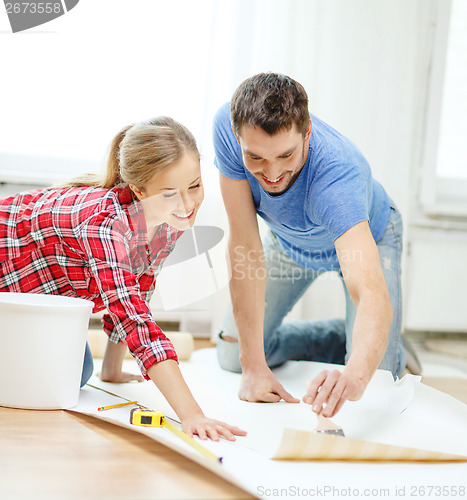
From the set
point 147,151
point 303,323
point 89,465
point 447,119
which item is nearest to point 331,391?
point 89,465

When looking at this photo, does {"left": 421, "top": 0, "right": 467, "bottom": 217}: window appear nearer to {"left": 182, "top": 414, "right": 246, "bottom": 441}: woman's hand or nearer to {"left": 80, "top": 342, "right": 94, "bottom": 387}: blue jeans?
{"left": 80, "top": 342, "right": 94, "bottom": 387}: blue jeans

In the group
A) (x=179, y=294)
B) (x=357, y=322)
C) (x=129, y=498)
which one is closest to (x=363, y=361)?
(x=357, y=322)

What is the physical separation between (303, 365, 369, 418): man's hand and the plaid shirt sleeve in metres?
0.28

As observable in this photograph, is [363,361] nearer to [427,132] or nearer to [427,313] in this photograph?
[427,313]

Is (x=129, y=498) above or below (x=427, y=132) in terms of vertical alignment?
below

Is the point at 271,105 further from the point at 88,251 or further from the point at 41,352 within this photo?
the point at 41,352

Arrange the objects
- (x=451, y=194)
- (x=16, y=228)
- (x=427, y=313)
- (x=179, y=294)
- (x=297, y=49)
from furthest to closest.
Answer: (x=451, y=194), (x=427, y=313), (x=297, y=49), (x=179, y=294), (x=16, y=228)

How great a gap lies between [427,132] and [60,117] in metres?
1.50

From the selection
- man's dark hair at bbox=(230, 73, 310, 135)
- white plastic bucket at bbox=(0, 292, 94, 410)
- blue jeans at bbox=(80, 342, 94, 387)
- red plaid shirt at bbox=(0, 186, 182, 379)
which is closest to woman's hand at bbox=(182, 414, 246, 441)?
red plaid shirt at bbox=(0, 186, 182, 379)

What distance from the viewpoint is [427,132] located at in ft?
8.07

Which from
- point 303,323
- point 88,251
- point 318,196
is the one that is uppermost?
point 318,196

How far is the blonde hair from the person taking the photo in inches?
47.4

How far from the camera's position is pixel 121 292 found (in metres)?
1.07

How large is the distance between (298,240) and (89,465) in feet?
2.62
